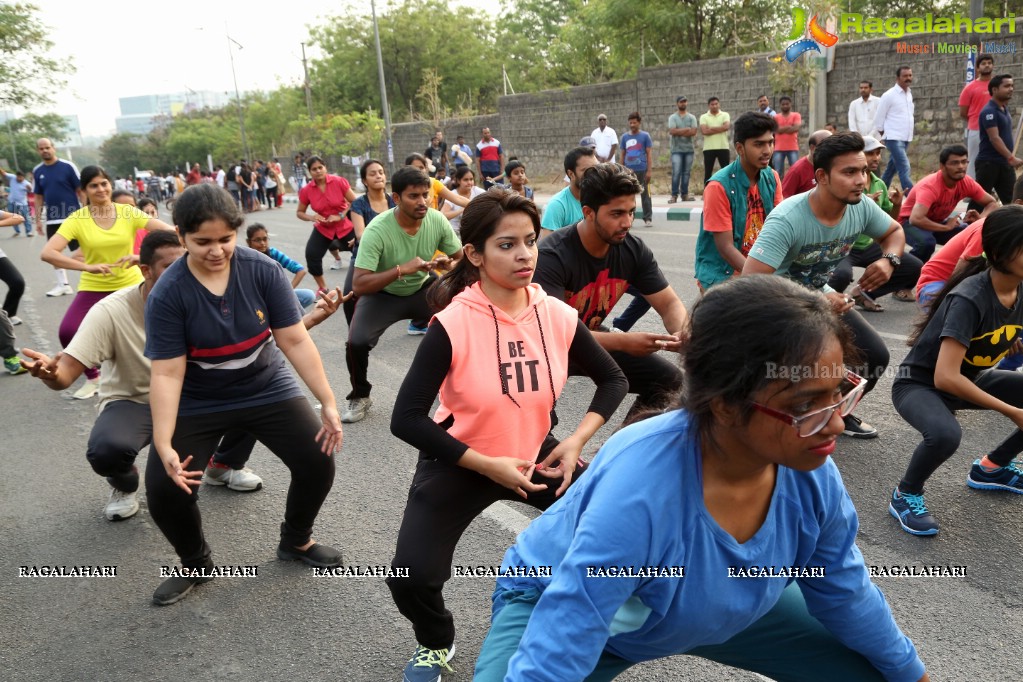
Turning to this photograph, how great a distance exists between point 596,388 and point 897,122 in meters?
11.0

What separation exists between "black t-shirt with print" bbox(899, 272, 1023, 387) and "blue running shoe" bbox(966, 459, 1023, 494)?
0.53 metres

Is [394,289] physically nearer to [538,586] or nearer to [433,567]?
[433,567]

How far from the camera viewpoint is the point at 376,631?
10.7 ft

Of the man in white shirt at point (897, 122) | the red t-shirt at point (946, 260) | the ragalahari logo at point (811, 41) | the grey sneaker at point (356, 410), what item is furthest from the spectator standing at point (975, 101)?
the grey sneaker at point (356, 410)

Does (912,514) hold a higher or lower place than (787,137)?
lower

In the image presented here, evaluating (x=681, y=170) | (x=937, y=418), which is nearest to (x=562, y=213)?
(x=937, y=418)

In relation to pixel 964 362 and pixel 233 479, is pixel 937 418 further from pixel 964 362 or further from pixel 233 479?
pixel 233 479

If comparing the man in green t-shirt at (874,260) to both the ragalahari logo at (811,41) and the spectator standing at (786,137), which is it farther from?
the ragalahari logo at (811,41)

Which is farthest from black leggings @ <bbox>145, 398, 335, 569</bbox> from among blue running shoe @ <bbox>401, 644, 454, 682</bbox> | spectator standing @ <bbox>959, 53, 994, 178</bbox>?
spectator standing @ <bbox>959, 53, 994, 178</bbox>

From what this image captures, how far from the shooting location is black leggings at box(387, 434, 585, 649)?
8.47ft

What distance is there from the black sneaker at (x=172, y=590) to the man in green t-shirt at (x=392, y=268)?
7.19 feet

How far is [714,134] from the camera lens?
15.6 meters

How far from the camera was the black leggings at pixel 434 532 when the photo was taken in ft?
8.47

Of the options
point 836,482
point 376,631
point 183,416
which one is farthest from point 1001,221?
point 183,416
